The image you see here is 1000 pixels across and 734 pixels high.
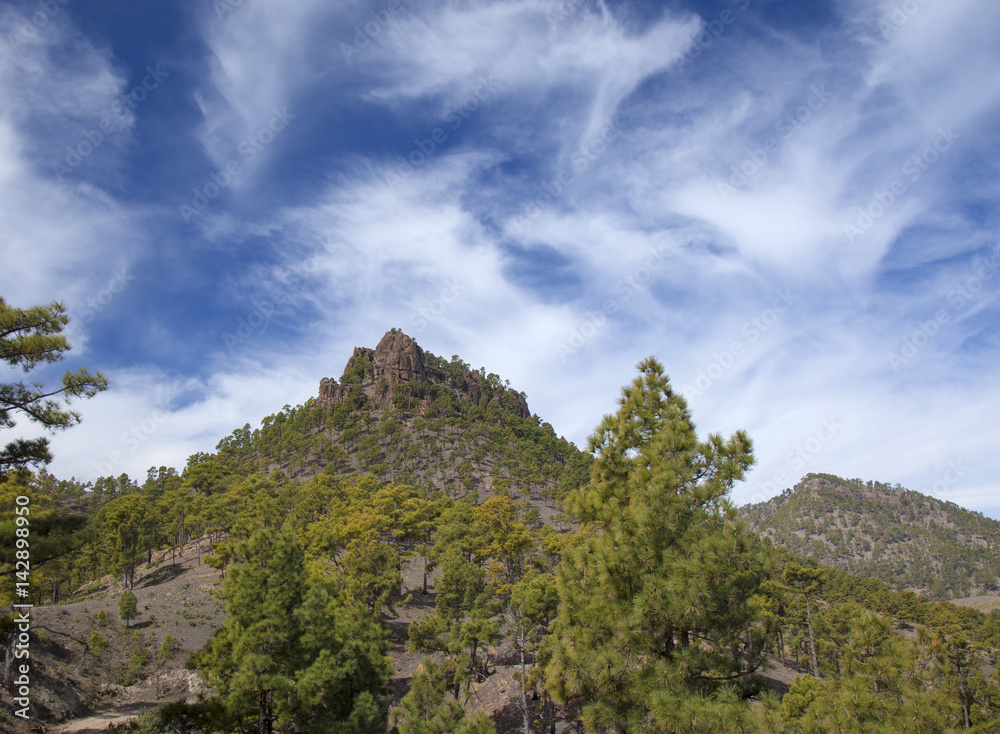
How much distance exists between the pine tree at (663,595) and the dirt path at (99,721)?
58.0ft

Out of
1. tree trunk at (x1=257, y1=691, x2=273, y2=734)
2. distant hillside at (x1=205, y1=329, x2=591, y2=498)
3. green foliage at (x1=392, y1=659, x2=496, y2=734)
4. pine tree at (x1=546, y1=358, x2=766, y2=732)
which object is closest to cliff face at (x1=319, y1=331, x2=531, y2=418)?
distant hillside at (x1=205, y1=329, x2=591, y2=498)

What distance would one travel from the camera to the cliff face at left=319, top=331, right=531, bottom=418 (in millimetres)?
116750

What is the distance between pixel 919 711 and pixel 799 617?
4538cm

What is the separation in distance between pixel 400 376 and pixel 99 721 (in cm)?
10205

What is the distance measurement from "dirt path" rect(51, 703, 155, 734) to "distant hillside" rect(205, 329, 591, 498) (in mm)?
46324

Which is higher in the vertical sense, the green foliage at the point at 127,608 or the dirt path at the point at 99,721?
the green foliage at the point at 127,608

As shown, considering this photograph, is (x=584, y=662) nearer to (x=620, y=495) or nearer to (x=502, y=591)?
(x=620, y=495)

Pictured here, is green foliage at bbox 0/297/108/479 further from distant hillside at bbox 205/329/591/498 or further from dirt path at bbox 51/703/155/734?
distant hillside at bbox 205/329/591/498

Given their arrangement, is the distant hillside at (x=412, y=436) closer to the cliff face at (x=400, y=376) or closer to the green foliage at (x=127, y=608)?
the cliff face at (x=400, y=376)

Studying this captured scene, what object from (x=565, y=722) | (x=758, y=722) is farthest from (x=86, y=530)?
(x=565, y=722)

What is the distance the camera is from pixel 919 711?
22.1ft

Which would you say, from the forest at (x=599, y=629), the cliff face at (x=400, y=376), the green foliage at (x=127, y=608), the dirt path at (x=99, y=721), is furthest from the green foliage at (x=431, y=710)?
the cliff face at (x=400, y=376)

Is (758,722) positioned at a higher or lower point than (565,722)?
higher

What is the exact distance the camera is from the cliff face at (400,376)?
383ft
